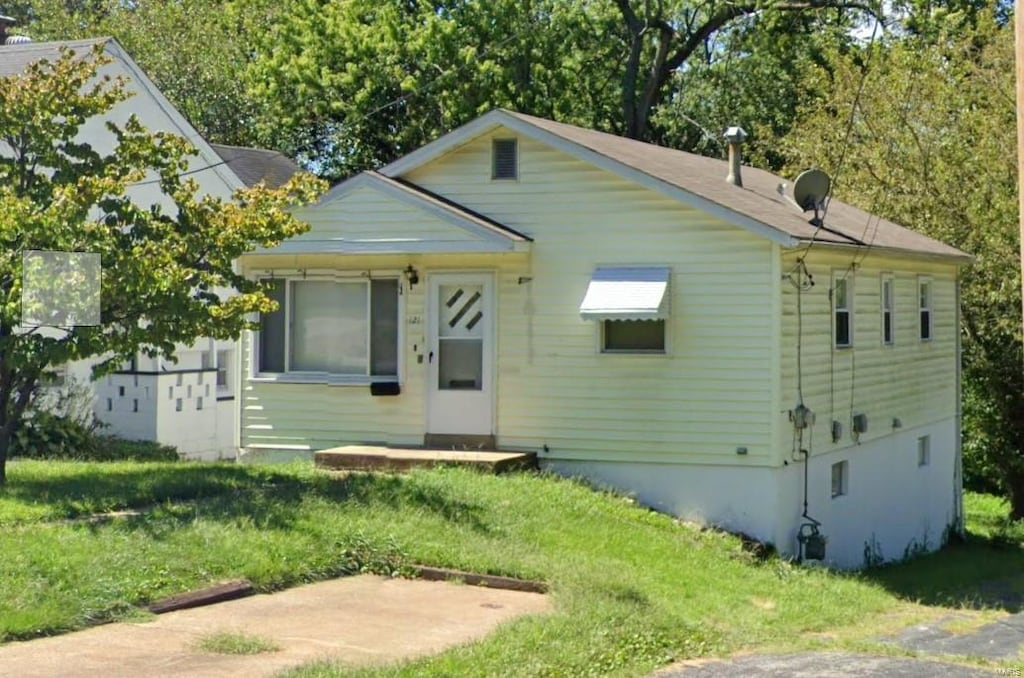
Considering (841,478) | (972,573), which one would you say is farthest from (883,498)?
(841,478)

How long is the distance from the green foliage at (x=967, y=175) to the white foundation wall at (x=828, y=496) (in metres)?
3.03

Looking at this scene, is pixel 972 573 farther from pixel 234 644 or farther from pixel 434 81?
pixel 434 81

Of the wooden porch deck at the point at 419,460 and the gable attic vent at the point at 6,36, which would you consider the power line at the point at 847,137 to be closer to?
the wooden porch deck at the point at 419,460

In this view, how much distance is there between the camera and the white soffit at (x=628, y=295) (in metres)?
16.6

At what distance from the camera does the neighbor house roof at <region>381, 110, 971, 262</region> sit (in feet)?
54.6

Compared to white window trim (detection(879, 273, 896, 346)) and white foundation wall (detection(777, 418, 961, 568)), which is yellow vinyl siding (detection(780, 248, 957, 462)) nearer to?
white window trim (detection(879, 273, 896, 346))

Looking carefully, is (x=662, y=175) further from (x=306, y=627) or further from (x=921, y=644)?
(x=306, y=627)

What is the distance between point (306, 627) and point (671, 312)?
25.1 ft

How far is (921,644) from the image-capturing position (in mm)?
13102

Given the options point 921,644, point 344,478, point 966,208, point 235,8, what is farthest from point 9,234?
point 235,8

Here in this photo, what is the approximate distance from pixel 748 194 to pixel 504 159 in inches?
135

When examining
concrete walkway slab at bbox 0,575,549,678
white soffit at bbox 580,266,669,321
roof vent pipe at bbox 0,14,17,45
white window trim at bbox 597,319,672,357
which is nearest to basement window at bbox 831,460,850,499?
white window trim at bbox 597,319,672,357

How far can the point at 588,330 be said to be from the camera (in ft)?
57.4

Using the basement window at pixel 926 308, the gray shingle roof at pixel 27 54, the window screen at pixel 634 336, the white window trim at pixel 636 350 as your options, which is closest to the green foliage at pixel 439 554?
the white window trim at pixel 636 350
